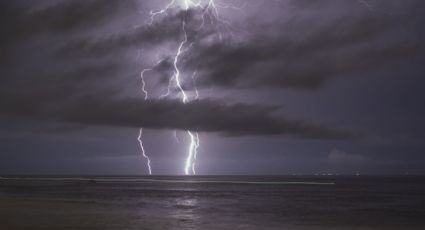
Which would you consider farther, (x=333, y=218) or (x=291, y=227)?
(x=333, y=218)

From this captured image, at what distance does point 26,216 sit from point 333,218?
2372 centimetres

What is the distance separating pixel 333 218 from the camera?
40.1 metres

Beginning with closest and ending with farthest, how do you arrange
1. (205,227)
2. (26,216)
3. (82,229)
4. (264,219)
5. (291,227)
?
(82,229)
(205,227)
(291,227)
(26,216)
(264,219)

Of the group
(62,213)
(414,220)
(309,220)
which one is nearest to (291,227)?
(309,220)

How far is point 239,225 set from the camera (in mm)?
32844

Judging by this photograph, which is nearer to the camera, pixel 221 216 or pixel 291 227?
pixel 291 227

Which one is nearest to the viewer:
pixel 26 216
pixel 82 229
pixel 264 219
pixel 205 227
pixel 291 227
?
pixel 82 229

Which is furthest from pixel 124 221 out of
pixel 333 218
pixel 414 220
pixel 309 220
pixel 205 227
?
Answer: pixel 414 220

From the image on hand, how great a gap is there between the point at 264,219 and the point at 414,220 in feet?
41.1

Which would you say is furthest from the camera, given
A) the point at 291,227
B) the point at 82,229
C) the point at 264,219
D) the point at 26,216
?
the point at 264,219

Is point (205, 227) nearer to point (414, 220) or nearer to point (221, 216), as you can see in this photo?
point (221, 216)

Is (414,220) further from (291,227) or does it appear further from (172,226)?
(172,226)

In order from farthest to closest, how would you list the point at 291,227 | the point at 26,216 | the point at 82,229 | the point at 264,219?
1. the point at 264,219
2. the point at 26,216
3. the point at 291,227
4. the point at 82,229

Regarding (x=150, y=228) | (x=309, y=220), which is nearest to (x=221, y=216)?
(x=309, y=220)
